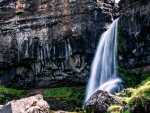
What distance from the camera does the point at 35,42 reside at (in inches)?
1341

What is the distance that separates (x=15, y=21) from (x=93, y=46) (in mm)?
11952

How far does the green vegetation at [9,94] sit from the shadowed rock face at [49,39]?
183 cm

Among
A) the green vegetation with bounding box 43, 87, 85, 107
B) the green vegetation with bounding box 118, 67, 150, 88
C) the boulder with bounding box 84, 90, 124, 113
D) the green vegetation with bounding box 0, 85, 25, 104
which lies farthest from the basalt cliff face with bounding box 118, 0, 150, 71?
the boulder with bounding box 84, 90, 124, 113

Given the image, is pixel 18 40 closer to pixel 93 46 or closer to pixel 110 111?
pixel 93 46

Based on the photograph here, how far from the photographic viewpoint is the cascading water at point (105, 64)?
26666 mm

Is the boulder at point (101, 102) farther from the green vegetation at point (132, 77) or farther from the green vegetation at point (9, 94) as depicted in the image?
the green vegetation at point (9, 94)

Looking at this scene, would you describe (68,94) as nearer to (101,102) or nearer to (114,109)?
(101,102)

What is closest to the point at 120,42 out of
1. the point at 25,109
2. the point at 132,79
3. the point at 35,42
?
the point at 132,79

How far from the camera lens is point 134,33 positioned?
85.8 ft

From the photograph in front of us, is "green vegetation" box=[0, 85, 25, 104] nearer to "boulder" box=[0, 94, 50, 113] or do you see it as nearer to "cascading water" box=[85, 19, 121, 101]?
"cascading water" box=[85, 19, 121, 101]

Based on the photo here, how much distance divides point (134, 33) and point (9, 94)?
17690 millimetres

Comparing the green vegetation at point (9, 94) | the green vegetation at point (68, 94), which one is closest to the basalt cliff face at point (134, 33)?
the green vegetation at point (68, 94)

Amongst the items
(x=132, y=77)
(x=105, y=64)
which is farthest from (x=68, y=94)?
(x=132, y=77)

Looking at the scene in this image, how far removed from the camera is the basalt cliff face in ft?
83.3
